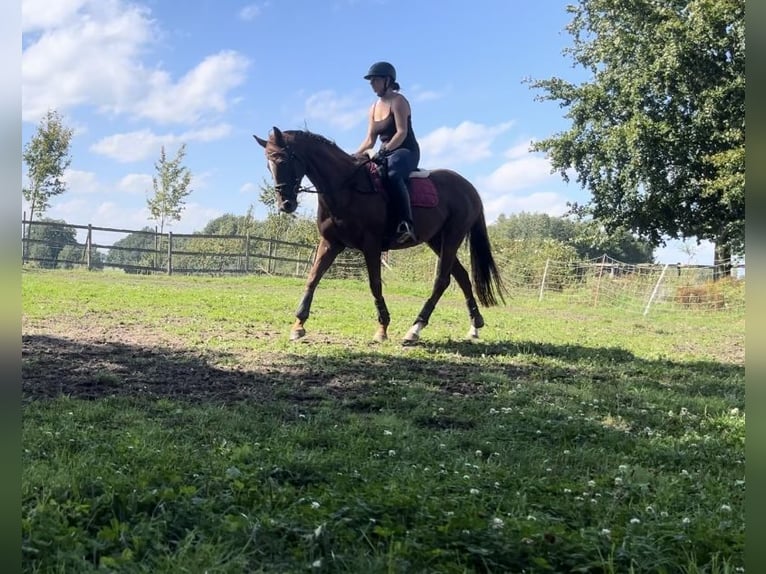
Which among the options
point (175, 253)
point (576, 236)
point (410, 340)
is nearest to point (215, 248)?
point (175, 253)

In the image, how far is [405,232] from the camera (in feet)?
23.1

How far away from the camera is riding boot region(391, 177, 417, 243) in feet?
22.9

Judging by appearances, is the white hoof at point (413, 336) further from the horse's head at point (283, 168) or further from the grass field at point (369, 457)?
the horse's head at point (283, 168)

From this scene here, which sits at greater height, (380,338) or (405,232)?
(405,232)

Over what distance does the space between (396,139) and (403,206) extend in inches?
31.1

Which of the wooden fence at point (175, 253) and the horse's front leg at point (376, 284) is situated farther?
the wooden fence at point (175, 253)

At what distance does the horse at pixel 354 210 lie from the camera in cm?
647

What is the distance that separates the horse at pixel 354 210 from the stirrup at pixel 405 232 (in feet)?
0.46

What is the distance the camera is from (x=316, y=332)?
7.67m

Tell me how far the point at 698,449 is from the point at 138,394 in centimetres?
354

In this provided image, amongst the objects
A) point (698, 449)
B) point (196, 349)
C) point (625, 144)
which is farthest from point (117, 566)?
point (625, 144)

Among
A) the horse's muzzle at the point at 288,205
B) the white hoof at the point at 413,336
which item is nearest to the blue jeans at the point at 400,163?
the horse's muzzle at the point at 288,205

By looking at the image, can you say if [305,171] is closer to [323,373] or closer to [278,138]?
[278,138]

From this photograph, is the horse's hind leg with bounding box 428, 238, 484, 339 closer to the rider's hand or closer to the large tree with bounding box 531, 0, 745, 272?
the rider's hand
